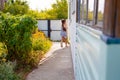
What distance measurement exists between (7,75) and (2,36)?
10.1ft

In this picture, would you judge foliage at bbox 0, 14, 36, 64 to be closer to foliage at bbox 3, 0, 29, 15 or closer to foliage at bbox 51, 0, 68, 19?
foliage at bbox 3, 0, 29, 15

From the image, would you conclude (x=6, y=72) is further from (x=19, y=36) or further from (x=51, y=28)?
(x=51, y=28)

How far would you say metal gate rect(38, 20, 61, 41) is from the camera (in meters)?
20.7

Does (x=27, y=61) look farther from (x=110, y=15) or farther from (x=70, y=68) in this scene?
(x=110, y=15)

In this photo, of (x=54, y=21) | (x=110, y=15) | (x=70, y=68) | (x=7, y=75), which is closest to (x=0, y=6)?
(x=54, y=21)

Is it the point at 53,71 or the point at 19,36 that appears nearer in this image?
the point at 53,71

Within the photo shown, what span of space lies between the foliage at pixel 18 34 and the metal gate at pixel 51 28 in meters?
11.2

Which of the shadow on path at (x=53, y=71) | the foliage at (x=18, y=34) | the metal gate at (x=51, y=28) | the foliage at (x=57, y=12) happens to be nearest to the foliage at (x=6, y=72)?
the shadow on path at (x=53, y=71)

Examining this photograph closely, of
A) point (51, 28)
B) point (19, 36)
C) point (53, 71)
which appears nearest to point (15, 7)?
point (51, 28)

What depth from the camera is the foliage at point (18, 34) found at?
9133 millimetres

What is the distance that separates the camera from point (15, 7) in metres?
21.7

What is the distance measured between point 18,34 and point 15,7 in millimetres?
12964

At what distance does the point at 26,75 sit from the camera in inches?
317

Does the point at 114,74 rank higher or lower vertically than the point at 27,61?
higher
